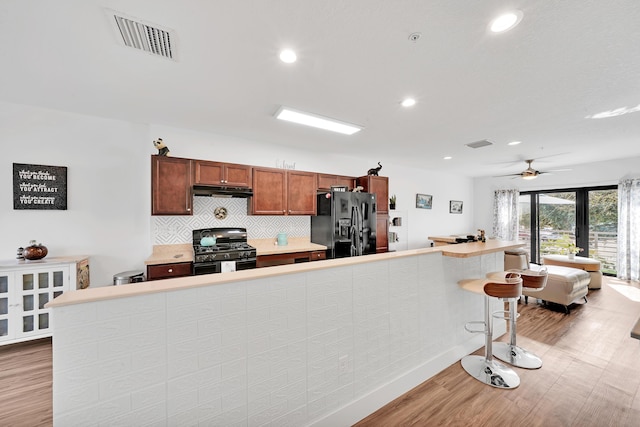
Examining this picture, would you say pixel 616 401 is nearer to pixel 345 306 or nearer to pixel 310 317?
pixel 345 306

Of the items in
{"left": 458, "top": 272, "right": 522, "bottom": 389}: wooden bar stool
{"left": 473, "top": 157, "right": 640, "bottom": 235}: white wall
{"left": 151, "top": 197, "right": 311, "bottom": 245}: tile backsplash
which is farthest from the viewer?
{"left": 473, "top": 157, "right": 640, "bottom": 235}: white wall

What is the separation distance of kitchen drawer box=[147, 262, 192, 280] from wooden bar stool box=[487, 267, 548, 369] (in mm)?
3535

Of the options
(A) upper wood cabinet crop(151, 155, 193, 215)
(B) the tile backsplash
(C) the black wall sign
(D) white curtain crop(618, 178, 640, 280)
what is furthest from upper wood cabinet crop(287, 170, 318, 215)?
(D) white curtain crop(618, 178, 640, 280)

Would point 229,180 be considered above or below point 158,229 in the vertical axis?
above

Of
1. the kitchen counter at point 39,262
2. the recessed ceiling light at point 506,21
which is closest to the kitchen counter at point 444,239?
the recessed ceiling light at point 506,21

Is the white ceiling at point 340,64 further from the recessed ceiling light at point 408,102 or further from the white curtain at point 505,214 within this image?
the white curtain at point 505,214

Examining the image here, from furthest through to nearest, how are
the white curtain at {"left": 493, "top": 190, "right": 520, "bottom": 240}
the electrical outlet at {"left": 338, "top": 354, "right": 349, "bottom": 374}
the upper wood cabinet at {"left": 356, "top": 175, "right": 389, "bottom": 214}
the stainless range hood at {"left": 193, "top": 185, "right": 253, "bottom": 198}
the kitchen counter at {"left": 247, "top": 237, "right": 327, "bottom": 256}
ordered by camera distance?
the white curtain at {"left": 493, "top": 190, "right": 520, "bottom": 240}, the upper wood cabinet at {"left": 356, "top": 175, "right": 389, "bottom": 214}, the kitchen counter at {"left": 247, "top": 237, "right": 327, "bottom": 256}, the stainless range hood at {"left": 193, "top": 185, "right": 253, "bottom": 198}, the electrical outlet at {"left": 338, "top": 354, "right": 349, "bottom": 374}

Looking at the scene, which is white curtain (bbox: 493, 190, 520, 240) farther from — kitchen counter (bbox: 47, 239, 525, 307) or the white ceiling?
kitchen counter (bbox: 47, 239, 525, 307)

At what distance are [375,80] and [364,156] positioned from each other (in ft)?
10.1

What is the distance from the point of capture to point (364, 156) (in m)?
5.26

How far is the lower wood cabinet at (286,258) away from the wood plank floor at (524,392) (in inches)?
86.8

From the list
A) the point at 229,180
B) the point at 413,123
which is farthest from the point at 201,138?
the point at 413,123

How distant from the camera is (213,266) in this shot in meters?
3.13

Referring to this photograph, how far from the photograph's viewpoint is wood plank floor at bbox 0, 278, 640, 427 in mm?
1804
